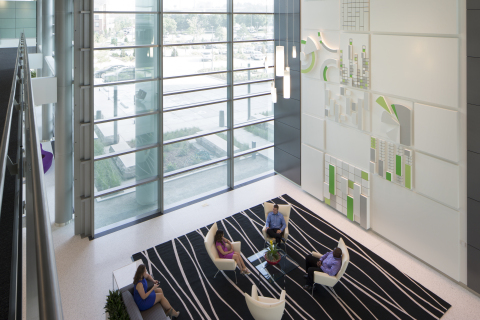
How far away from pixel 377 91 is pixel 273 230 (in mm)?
3891

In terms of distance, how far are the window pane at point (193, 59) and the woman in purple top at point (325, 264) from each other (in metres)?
5.85

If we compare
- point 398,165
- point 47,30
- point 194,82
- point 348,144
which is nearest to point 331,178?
point 348,144

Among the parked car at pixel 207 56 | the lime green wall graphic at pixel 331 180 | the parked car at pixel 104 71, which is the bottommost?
the lime green wall graphic at pixel 331 180

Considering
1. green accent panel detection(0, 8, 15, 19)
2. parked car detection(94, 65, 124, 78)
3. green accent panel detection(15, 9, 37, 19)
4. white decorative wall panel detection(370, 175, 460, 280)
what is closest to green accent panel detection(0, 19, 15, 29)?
green accent panel detection(0, 8, 15, 19)

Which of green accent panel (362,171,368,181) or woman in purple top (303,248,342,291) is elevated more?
green accent panel (362,171,368,181)

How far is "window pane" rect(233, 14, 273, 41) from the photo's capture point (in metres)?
10.6

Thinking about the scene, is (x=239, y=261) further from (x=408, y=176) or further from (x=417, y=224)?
(x=408, y=176)

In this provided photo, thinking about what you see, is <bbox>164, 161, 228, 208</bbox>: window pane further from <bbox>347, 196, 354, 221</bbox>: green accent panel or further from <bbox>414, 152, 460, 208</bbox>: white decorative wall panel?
<bbox>414, 152, 460, 208</bbox>: white decorative wall panel

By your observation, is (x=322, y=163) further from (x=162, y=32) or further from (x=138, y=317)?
(x=138, y=317)

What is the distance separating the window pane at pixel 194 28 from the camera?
940cm

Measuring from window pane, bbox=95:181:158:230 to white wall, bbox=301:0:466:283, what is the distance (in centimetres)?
548

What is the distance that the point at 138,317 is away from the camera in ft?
18.3

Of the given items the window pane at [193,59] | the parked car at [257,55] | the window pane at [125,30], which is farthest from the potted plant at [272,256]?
the parked car at [257,55]

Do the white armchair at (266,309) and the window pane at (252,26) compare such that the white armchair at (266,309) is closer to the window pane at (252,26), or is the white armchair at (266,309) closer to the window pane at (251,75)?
the window pane at (251,75)
